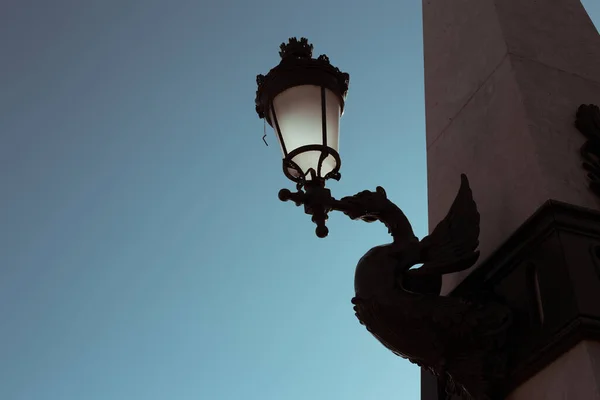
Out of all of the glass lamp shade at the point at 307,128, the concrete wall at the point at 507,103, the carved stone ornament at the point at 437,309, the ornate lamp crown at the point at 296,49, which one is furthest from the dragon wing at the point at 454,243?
the ornate lamp crown at the point at 296,49

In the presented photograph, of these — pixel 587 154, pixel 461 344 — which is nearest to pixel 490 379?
pixel 461 344

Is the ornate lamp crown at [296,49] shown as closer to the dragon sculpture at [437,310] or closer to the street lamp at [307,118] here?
the street lamp at [307,118]

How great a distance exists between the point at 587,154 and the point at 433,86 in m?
0.91

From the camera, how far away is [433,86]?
10.7ft

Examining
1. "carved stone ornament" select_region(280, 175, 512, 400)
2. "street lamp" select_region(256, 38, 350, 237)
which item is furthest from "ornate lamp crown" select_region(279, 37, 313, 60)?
"carved stone ornament" select_region(280, 175, 512, 400)

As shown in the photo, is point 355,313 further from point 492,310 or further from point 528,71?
point 528,71

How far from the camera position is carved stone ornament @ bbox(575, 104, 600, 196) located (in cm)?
240

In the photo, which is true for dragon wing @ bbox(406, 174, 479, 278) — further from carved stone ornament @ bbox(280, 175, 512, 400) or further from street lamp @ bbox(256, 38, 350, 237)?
street lamp @ bbox(256, 38, 350, 237)

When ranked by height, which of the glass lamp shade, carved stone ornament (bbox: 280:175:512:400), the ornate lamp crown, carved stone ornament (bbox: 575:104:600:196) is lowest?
carved stone ornament (bbox: 280:175:512:400)

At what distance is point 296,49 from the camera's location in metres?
3.03

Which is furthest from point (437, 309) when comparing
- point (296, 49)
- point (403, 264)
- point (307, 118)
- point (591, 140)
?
point (296, 49)

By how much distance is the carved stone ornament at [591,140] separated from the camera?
2.40 metres

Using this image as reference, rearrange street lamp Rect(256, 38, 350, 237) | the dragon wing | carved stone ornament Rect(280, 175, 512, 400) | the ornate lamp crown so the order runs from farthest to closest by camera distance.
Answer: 1. the ornate lamp crown
2. street lamp Rect(256, 38, 350, 237)
3. the dragon wing
4. carved stone ornament Rect(280, 175, 512, 400)

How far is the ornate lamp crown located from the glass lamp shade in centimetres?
20
